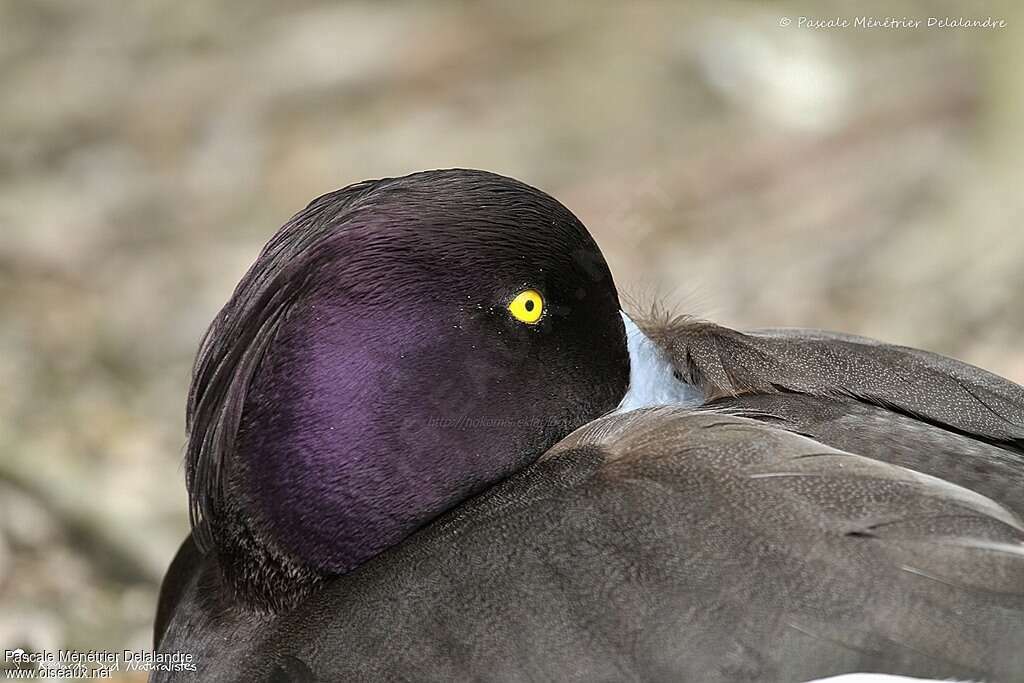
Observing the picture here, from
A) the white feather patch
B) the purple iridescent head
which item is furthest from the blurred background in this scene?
the white feather patch

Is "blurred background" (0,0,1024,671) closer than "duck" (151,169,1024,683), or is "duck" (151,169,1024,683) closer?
"duck" (151,169,1024,683)

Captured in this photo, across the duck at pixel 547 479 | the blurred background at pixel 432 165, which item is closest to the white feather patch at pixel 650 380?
the duck at pixel 547 479

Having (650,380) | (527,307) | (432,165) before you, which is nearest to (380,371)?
(527,307)

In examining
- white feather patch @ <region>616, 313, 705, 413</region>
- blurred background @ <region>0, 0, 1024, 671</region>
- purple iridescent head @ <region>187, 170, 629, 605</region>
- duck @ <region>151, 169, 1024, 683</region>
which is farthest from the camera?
blurred background @ <region>0, 0, 1024, 671</region>

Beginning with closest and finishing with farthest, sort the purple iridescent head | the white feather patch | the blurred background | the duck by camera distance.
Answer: the duck
the purple iridescent head
the white feather patch
the blurred background

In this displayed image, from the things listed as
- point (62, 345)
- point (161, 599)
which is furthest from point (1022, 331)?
point (62, 345)

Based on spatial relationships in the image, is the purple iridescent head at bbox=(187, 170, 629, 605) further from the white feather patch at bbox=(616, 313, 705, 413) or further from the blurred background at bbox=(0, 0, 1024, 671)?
the blurred background at bbox=(0, 0, 1024, 671)

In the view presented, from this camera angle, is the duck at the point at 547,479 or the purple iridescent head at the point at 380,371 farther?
Result: the purple iridescent head at the point at 380,371

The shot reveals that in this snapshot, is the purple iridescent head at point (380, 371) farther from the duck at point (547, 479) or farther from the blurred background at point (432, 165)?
the blurred background at point (432, 165)
